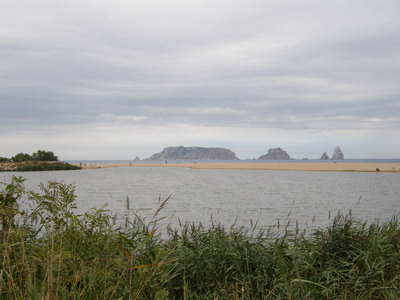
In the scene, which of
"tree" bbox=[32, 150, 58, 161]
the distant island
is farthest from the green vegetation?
"tree" bbox=[32, 150, 58, 161]

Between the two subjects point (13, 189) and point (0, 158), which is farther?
point (0, 158)

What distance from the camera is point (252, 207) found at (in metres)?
29.9

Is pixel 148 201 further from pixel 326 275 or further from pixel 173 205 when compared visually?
pixel 326 275

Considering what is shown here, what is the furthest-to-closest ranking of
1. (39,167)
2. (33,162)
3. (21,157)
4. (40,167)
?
(21,157) < (33,162) < (39,167) < (40,167)

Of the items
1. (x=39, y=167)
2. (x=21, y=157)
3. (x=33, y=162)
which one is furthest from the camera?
(x=21, y=157)

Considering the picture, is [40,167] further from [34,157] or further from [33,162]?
[34,157]

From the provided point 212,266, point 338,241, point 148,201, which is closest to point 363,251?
point 338,241

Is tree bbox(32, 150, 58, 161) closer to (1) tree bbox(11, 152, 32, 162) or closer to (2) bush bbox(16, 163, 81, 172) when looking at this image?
(1) tree bbox(11, 152, 32, 162)

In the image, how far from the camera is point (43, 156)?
105 meters

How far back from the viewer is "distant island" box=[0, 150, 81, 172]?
93.6 m

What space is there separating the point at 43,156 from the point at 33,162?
5.74 metres

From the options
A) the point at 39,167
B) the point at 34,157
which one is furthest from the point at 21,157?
the point at 39,167

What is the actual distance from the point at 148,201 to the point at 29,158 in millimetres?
79783

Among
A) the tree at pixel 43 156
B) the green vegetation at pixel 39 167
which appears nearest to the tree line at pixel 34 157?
the tree at pixel 43 156
